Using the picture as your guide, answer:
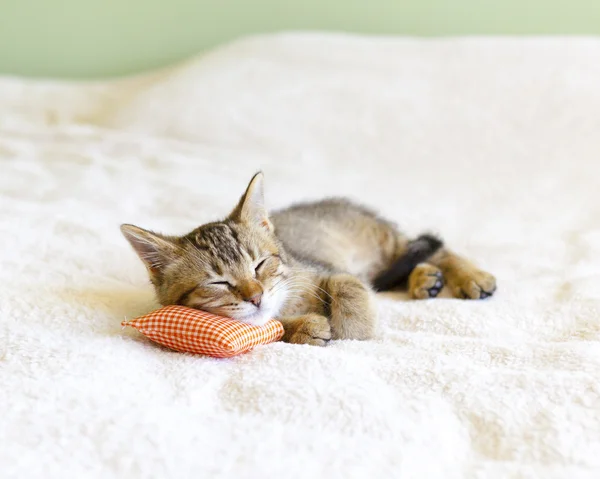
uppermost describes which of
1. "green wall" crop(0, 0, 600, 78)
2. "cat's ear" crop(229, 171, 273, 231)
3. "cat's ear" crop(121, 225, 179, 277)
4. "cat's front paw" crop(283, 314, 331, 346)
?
"green wall" crop(0, 0, 600, 78)

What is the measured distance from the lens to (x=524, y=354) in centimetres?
116

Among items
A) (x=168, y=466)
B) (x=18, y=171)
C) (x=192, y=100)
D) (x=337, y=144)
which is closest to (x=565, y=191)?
(x=337, y=144)

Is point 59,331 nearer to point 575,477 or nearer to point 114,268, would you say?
point 114,268

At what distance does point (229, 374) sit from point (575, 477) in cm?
55

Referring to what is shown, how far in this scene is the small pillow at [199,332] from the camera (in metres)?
1.14

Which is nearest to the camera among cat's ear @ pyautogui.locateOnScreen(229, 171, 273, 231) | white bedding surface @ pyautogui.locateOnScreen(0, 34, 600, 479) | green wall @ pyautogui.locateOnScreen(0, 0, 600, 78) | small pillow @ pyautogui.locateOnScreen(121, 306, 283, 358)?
white bedding surface @ pyautogui.locateOnScreen(0, 34, 600, 479)

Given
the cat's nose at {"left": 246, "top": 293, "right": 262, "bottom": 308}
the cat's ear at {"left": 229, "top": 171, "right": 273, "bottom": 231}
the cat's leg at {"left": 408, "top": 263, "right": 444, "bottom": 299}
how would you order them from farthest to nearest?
the cat's leg at {"left": 408, "top": 263, "right": 444, "bottom": 299}, the cat's ear at {"left": 229, "top": 171, "right": 273, "bottom": 231}, the cat's nose at {"left": 246, "top": 293, "right": 262, "bottom": 308}

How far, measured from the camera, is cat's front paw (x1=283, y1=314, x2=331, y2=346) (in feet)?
4.19

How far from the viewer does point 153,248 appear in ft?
4.50

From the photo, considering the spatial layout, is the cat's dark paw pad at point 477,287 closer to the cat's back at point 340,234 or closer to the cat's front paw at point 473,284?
the cat's front paw at point 473,284

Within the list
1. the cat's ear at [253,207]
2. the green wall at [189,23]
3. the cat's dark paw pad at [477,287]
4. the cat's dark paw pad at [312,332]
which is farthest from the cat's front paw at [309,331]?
the green wall at [189,23]

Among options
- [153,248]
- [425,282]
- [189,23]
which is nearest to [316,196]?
[425,282]

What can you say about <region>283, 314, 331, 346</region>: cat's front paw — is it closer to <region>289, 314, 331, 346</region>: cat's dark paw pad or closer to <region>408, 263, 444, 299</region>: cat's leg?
<region>289, 314, 331, 346</region>: cat's dark paw pad

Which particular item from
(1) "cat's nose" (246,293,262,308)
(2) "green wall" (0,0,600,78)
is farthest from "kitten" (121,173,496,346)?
(2) "green wall" (0,0,600,78)
